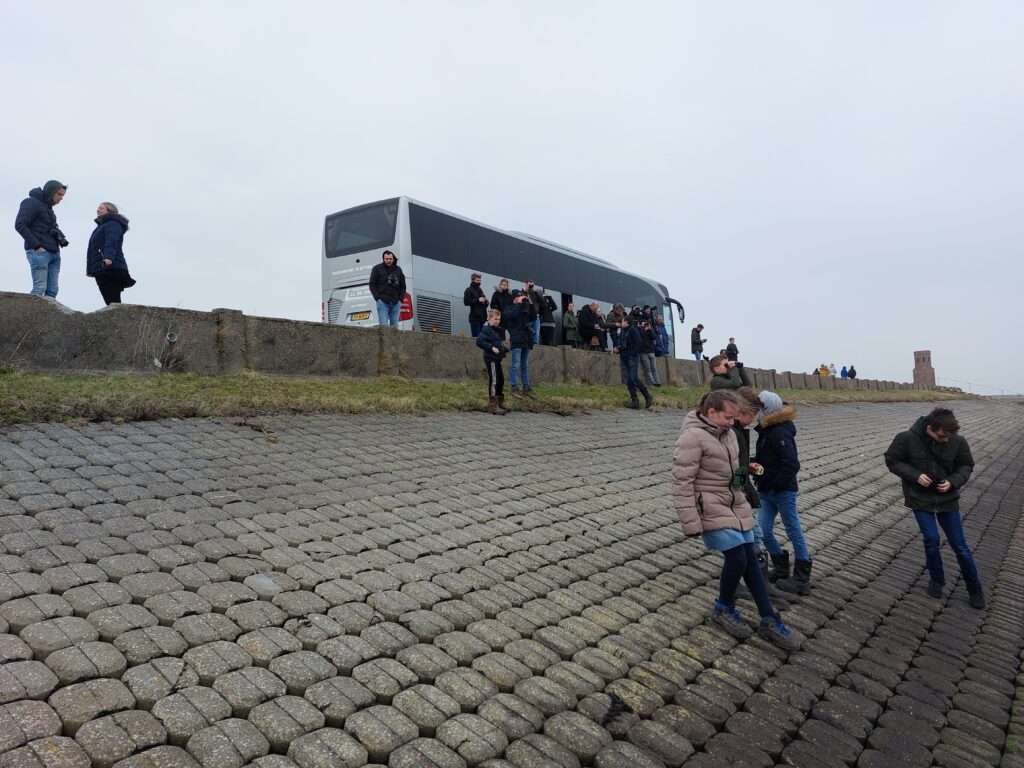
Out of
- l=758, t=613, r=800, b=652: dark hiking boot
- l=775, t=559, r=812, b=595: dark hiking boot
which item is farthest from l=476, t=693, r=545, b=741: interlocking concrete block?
l=775, t=559, r=812, b=595: dark hiking boot

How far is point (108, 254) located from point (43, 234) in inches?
32.4

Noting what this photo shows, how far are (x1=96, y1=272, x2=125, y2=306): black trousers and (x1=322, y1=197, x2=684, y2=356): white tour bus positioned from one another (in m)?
7.44

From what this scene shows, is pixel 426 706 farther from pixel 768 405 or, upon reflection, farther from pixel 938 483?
pixel 938 483

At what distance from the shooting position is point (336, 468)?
23.1ft

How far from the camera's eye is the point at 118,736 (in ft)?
8.91

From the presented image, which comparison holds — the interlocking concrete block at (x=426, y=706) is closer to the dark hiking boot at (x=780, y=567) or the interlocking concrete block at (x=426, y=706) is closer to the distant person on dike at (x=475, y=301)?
the dark hiking boot at (x=780, y=567)

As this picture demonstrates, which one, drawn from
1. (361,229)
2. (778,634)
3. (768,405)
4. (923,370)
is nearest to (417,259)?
(361,229)

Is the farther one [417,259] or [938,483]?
[417,259]

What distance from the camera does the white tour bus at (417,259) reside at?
17.9 meters

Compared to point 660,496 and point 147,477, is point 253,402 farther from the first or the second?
point 660,496

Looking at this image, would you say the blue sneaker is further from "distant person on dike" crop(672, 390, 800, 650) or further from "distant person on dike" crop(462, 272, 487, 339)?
"distant person on dike" crop(462, 272, 487, 339)

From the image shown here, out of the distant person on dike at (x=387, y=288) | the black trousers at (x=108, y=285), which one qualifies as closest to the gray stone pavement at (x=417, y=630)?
the black trousers at (x=108, y=285)

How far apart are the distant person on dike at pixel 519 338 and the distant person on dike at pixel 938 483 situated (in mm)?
8098

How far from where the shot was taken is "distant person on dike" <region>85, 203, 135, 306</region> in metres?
10.4
